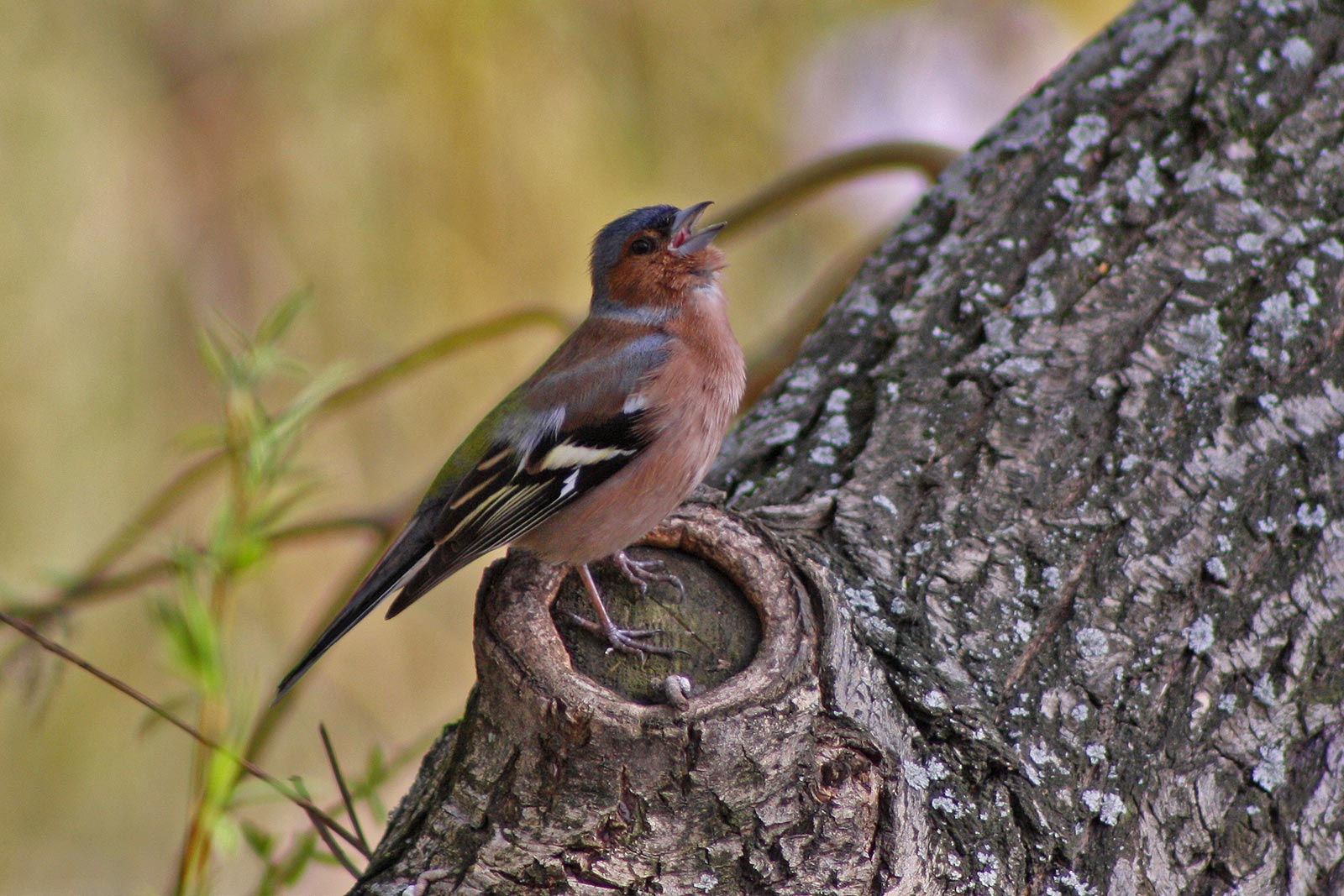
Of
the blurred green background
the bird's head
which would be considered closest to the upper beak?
the bird's head

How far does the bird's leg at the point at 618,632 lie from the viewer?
Answer: 2.28 m

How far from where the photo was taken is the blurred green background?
5383mm

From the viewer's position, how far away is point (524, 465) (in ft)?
9.93

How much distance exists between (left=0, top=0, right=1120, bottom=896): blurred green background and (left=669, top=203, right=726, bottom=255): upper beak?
1187 mm

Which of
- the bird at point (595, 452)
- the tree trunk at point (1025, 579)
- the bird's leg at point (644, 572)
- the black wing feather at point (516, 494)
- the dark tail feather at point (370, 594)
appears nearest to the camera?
the tree trunk at point (1025, 579)

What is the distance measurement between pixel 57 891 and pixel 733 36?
5922 mm

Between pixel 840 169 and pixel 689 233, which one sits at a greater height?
pixel 840 169

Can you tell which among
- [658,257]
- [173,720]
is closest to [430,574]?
[173,720]

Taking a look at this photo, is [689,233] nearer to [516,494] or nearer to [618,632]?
[516,494]

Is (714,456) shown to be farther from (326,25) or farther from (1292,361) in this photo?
(326,25)

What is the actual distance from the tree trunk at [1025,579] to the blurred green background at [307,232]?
1.75 meters

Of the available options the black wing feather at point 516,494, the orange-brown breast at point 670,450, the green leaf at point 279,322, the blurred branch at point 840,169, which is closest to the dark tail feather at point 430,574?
the black wing feather at point 516,494

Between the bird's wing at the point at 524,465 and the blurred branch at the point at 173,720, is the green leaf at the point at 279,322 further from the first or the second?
the blurred branch at the point at 173,720

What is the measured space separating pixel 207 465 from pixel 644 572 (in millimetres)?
1554
